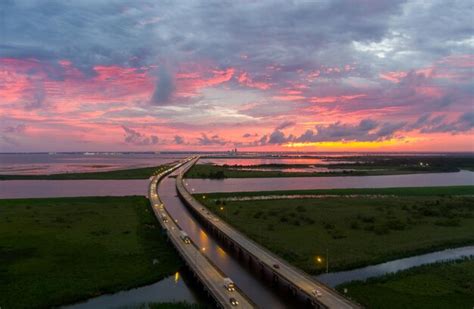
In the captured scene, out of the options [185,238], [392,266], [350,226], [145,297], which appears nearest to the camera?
[145,297]

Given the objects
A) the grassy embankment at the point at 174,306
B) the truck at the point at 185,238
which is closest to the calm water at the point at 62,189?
the truck at the point at 185,238

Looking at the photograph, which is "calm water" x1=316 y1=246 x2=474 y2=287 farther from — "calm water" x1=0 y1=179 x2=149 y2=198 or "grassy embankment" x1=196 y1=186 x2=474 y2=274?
"calm water" x1=0 y1=179 x2=149 y2=198

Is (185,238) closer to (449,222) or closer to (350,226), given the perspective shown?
(350,226)

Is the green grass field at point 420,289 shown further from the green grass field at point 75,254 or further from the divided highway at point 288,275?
the green grass field at point 75,254

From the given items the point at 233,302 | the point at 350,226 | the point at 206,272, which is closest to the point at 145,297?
the point at 206,272

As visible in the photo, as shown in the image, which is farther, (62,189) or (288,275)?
(62,189)

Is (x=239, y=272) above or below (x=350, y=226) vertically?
below
